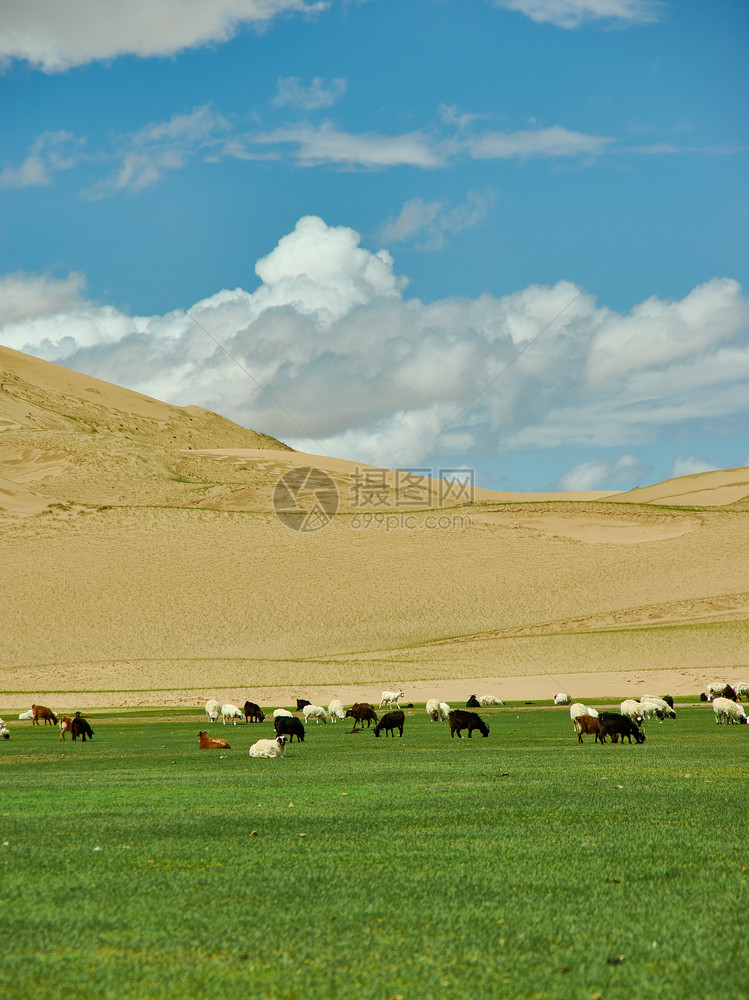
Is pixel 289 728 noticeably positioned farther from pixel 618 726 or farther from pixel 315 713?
pixel 315 713

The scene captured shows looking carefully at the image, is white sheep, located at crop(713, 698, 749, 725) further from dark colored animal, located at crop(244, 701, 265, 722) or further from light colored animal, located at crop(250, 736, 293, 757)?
dark colored animal, located at crop(244, 701, 265, 722)

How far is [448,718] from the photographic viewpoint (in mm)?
21625

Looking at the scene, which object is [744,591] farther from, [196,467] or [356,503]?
[196,467]

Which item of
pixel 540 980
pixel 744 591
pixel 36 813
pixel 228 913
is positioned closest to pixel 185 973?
pixel 228 913

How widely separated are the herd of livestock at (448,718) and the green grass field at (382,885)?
177 inches

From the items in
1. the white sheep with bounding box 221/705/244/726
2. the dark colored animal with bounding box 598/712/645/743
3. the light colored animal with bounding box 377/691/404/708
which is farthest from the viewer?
the light colored animal with bounding box 377/691/404/708

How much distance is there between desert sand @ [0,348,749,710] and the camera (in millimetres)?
37438

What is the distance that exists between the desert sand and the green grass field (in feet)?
75.5

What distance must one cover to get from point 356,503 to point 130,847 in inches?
3040

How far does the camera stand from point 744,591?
1965 inches

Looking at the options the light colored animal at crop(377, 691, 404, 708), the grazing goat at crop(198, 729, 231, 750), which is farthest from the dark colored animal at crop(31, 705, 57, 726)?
the light colored animal at crop(377, 691, 404, 708)

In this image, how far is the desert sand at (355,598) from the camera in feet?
123

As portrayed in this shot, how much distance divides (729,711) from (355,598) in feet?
105

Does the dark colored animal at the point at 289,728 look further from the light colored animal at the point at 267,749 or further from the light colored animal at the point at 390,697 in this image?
the light colored animal at the point at 390,697
